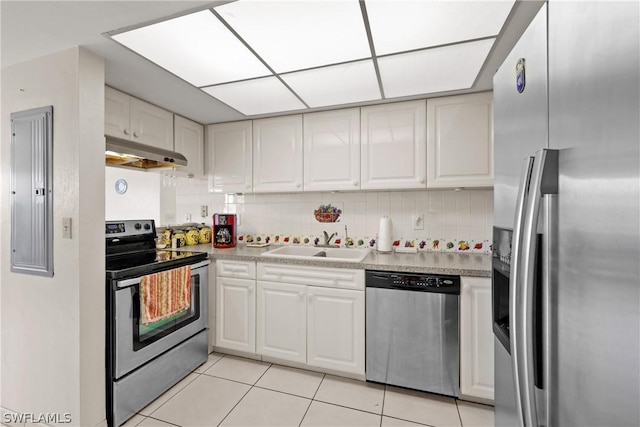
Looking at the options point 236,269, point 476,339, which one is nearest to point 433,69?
point 476,339

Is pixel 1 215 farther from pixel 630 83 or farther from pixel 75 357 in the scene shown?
pixel 630 83

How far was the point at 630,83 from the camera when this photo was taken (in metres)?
0.38

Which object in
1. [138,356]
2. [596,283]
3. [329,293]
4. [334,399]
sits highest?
[596,283]

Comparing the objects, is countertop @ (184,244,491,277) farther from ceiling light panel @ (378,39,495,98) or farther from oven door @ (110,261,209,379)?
ceiling light panel @ (378,39,495,98)

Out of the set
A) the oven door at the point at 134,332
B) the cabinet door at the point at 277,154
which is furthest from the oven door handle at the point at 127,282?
the cabinet door at the point at 277,154

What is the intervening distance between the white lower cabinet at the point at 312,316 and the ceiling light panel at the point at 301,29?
139cm

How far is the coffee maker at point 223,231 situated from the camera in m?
2.85

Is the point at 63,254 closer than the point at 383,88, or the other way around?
the point at 63,254

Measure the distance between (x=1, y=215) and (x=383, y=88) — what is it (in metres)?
2.61

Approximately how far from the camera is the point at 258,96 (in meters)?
2.22

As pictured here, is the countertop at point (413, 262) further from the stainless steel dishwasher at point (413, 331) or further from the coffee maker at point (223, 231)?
the coffee maker at point (223, 231)

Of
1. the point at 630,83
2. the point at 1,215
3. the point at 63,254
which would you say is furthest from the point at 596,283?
the point at 1,215

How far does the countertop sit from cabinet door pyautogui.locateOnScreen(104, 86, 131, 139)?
1.13m

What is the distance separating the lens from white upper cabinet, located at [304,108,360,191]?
2.46m
